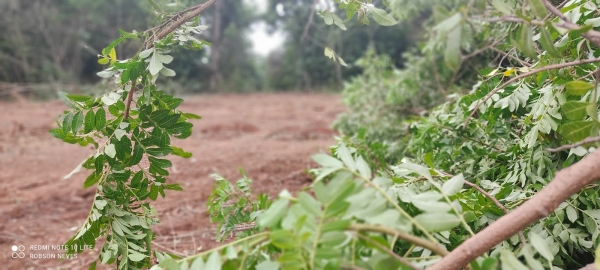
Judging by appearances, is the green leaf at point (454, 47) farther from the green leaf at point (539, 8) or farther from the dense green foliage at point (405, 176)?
the green leaf at point (539, 8)

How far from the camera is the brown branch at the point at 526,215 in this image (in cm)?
63

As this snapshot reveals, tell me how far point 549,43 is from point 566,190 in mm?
274

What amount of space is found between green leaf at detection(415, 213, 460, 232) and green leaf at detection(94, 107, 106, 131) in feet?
2.84

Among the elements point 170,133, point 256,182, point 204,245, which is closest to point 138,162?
point 170,133

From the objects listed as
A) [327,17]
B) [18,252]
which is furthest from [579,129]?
[18,252]

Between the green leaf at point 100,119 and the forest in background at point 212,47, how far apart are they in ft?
33.1

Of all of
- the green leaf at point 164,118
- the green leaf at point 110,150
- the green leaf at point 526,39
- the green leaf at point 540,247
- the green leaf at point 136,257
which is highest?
the green leaf at point 526,39

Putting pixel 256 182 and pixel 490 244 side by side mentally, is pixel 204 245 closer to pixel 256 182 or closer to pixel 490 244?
pixel 256 182

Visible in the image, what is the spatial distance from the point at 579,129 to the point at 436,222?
1.20 feet

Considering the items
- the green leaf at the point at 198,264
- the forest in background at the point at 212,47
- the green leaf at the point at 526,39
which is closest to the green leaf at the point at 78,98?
the green leaf at the point at 198,264

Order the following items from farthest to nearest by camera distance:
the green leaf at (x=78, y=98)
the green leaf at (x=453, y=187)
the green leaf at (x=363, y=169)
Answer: the green leaf at (x=78, y=98) < the green leaf at (x=453, y=187) < the green leaf at (x=363, y=169)

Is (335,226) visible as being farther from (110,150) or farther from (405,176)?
(110,150)

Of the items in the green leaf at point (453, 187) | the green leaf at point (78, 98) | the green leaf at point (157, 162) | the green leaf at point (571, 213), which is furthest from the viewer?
the green leaf at point (157, 162)

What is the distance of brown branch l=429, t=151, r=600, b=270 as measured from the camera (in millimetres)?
633
